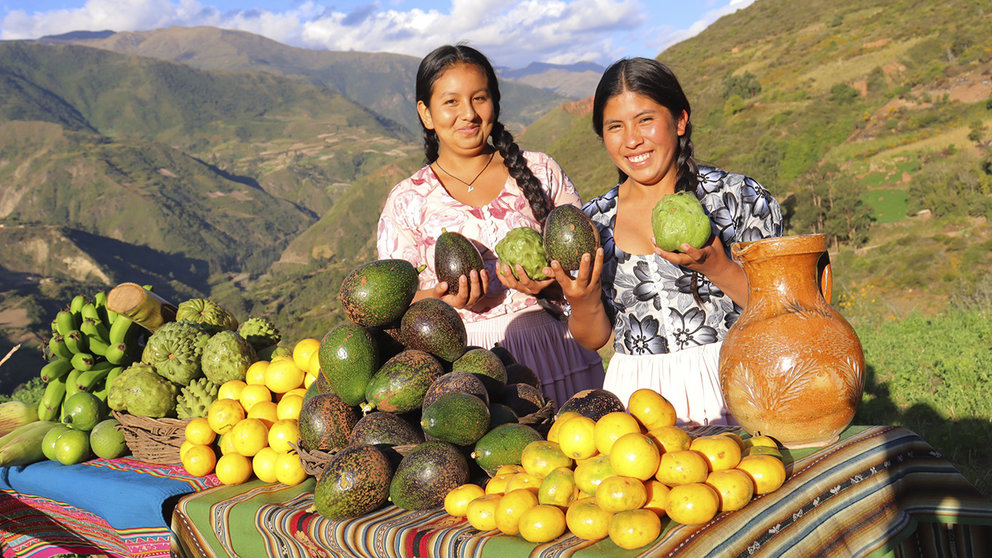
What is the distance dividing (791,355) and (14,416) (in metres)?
5.08

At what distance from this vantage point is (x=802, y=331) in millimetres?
2221

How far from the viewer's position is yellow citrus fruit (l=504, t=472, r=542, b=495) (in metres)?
2.19

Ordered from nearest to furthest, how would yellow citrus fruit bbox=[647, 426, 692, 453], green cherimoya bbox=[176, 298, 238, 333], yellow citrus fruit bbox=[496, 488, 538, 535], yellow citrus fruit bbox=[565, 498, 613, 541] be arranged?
1. yellow citrus fruit bbox=[565, 498, 613, 541]
2. yellow citrus fruit bbox=[496, 488, 538, 535]
3. yellow citrus fruit bbox=[647, 426, 692, 453]
4. green cherimoya bbox=[176, 298, 238, 333]

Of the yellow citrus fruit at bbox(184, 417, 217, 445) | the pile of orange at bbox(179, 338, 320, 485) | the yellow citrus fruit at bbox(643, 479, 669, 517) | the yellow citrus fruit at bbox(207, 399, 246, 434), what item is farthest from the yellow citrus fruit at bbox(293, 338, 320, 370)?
the yellow citrus fruit at bbox(643, 479, 669, 517)

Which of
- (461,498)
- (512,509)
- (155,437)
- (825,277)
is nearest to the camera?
(512,509)

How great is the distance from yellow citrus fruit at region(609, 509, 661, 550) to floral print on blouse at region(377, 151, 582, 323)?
221cm

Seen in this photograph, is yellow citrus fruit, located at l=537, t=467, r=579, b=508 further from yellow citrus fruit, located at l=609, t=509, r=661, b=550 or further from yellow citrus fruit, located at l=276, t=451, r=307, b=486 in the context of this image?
yellow citrus fruit, located at l=276, t=451, r=307, b=486

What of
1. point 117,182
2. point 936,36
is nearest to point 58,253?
point 117,182

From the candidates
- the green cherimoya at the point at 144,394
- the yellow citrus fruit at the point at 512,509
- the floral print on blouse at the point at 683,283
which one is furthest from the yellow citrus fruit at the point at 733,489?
the green cherimoya at the point at 144,394

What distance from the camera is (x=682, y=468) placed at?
1994 millimetres

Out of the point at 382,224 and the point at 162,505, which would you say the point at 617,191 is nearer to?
the point at 382,224

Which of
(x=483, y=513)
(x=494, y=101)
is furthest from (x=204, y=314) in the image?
(x=483, y=513)

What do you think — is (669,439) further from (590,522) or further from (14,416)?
(14,416)

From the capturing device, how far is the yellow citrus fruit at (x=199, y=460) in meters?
3.36
